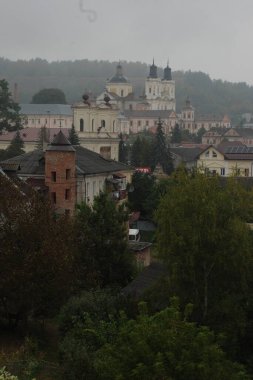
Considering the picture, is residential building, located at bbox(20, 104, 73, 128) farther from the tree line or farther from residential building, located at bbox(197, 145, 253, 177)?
the tree line

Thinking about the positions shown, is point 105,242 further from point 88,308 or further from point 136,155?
point 136,155

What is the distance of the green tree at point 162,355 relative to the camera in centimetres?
1562

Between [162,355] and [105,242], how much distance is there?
1341 cm

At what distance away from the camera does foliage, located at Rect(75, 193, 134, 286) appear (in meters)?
28.6

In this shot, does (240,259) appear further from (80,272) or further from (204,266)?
(80,272)

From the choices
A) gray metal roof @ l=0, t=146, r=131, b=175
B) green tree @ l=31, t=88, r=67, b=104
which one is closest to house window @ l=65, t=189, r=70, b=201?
gray metal roof @ l=0, t=146, r=131, b=175

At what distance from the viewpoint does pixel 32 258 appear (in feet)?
71.9

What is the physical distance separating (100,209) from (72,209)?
27.9 ft

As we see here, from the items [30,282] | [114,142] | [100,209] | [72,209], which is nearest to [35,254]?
[30,282]

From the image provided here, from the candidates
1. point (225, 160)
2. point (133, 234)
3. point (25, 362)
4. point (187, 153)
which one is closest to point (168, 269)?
point (25, 362)

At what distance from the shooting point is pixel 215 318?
22.6 metres

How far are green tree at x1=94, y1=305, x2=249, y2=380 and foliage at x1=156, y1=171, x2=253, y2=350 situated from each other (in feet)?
19.4

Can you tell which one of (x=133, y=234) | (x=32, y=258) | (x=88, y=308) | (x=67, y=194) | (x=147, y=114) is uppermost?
(x=147, y=114)

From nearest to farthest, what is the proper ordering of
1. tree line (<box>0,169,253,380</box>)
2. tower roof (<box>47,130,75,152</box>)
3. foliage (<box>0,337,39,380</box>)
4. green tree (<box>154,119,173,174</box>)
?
foliage (<box>0,337,39,380</box>), tree line (<box>0,169,253,380</box>), tower roof (<box>47,130,75,152</box>), green tree (<box>154,119,173,174</box>)
